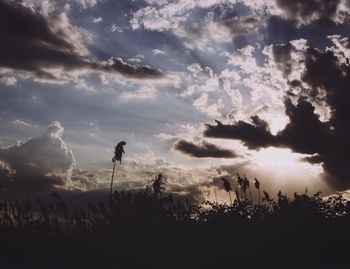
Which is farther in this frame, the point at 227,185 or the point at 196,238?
the point at 227,185

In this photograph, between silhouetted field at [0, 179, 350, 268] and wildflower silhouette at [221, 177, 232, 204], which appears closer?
silhouetted field at [0, 179, 350, 268]

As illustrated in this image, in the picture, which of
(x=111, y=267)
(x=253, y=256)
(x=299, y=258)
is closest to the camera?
(x=299, y=258)

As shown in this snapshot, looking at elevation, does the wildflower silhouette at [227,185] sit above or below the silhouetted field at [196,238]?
above

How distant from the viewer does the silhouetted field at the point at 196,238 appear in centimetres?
4769

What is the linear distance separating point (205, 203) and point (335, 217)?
23.5m

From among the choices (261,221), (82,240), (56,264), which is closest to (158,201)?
(82,240)

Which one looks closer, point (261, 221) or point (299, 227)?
point (299, 227)

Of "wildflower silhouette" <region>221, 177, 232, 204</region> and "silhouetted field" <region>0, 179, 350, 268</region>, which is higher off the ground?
"wildflower silhouette" <region>221, 177, 232, 204</region>

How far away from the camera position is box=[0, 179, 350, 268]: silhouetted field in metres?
47.7

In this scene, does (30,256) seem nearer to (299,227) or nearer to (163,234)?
(163,234)

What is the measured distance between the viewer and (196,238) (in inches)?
2365

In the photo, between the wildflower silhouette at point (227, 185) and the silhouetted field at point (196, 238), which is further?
the wildflower silhouette at point (227, 185)

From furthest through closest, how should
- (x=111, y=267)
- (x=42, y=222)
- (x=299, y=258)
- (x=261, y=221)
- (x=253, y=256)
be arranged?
(x=42, y=222), (x=111, y=267), (x=261, y=221), (x=253, y=256), (x=299, y=258)

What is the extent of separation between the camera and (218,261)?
53.6 meters
